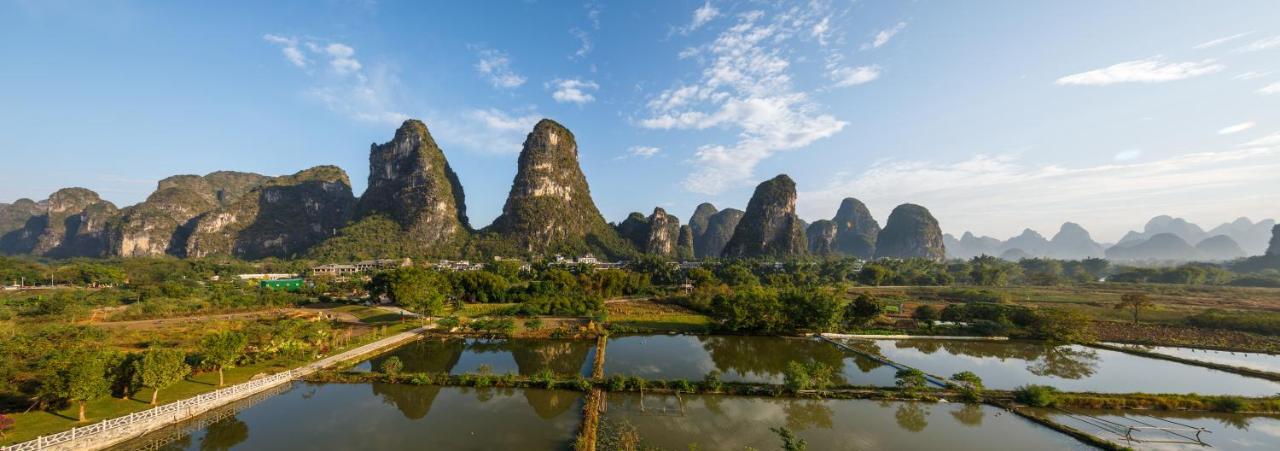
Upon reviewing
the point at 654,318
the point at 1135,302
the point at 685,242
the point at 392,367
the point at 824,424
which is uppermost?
the point at 685,242

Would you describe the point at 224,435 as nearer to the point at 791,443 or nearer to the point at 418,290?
the point at 791,443

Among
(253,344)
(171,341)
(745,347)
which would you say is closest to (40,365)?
(253,344)

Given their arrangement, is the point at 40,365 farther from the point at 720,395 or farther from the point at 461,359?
the point at 720,395

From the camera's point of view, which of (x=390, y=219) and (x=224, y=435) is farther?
(x=390, y=219)

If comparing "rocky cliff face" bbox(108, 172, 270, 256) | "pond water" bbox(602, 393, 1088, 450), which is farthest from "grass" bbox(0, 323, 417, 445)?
"rocky cliff face" bbox(108, 172, 270, 256)

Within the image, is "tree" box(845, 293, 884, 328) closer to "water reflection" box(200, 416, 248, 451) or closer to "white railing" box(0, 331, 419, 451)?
"white railing" box(0, 331, 419, 451)

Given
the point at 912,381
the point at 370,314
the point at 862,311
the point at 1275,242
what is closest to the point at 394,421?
the point at 912,381

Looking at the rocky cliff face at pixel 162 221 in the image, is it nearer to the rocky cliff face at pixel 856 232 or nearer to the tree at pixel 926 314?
the tree at pixel 926 314

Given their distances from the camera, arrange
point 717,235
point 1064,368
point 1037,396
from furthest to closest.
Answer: point 717,235, point 1064,368, point 1037,396

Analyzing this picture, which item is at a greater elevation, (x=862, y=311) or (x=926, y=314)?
(x=862, y=311)
